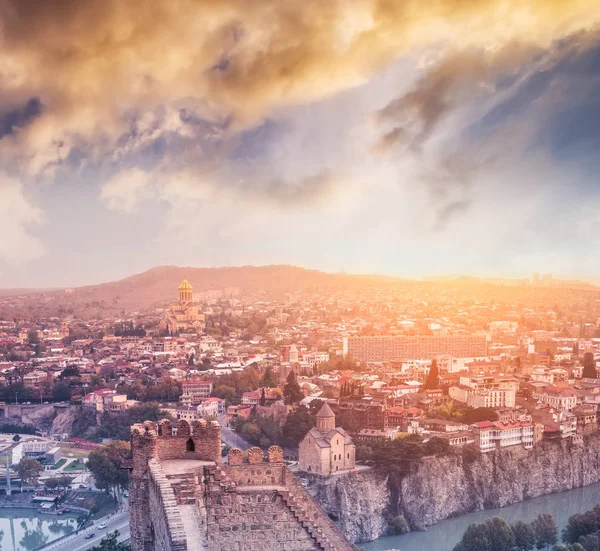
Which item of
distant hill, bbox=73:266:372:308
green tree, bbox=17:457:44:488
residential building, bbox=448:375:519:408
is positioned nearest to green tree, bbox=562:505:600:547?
residential building, bbox=448:375:519:408

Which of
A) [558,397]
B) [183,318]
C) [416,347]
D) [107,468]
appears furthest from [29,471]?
[558,397]

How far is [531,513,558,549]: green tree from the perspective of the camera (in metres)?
10.2

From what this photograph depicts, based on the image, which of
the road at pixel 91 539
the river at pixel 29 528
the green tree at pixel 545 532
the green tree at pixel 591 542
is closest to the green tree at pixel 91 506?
the river at pixel 29 528

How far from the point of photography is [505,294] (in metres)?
17.6

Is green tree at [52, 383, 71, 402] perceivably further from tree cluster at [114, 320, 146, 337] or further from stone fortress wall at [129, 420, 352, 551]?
stone fortress wall at [129, 420, 352, 551]

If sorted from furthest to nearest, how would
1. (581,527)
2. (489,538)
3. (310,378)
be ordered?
1. (310,378)
2. (581,527)
3. (489,538)

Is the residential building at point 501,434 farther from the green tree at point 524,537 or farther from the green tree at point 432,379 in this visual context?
the green tree at point 524,537

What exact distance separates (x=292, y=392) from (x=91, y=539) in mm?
5378

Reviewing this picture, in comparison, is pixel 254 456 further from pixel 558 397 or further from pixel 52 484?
pixel 558 397

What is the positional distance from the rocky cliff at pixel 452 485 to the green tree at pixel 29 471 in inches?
216

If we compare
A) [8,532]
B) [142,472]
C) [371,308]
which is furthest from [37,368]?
[142,472]

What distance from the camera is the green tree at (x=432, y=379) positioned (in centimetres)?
1501

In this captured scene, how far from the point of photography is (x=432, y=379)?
1519 cm

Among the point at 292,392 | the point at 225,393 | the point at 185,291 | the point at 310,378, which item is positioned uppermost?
the point at 185,291
